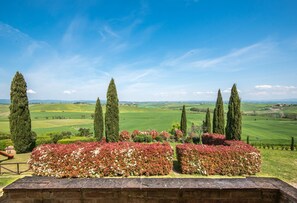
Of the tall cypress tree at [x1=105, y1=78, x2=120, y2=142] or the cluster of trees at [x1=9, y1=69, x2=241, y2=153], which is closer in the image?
the cluster of trees at [x1=9, y1=69, x2=241, y2=153]

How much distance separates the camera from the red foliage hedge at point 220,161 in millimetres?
9547

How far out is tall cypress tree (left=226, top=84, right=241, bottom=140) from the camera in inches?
537

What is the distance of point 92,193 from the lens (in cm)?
210

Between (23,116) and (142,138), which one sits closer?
(23,116)

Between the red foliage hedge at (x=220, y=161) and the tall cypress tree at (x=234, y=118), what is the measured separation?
4076mm

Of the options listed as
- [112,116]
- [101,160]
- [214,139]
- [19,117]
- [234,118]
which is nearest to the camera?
[101,160]

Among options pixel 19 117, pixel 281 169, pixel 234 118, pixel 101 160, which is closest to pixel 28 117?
pixel 19 117

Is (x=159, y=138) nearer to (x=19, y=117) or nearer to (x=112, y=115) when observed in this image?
(x=112, y=115)

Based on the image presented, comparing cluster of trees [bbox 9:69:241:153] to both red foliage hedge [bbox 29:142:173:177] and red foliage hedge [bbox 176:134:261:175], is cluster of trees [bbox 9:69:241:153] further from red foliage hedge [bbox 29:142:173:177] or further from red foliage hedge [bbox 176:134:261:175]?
red foliage hedge [bbox 29:142:173:177]

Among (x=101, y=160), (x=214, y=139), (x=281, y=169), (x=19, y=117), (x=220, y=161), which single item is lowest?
(x=281, y=169)

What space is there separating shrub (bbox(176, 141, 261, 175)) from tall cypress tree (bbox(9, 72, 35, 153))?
13227 mm

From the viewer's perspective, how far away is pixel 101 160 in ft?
29.1

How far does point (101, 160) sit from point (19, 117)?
1041 centimetres

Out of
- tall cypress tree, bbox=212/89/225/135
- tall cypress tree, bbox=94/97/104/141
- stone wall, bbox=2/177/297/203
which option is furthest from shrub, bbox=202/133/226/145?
stone wall, bbox=2/177/297/203
